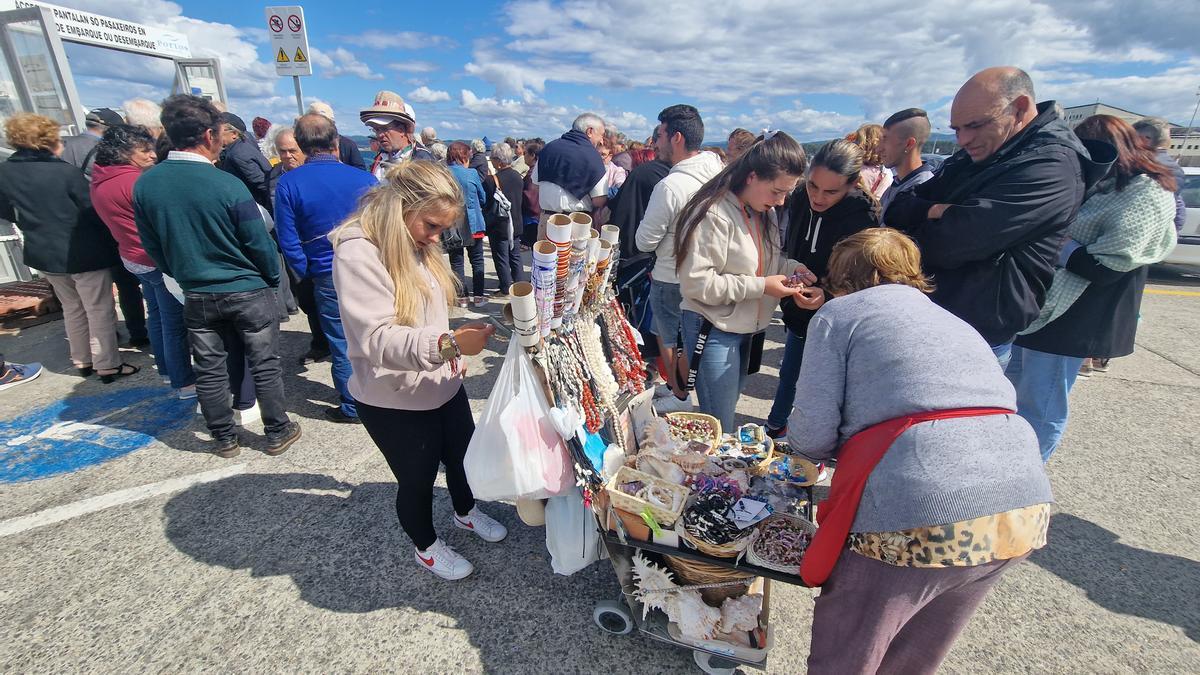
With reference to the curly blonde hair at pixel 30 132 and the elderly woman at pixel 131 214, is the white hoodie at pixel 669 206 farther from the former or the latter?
the curly blonde hair at pixel 30 132

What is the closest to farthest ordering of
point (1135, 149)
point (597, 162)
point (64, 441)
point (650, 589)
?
point (650, 589) < point (1135, 149) < point (64, 441) < point (597, 162)

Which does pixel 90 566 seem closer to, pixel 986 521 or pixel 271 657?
pixel 271 657

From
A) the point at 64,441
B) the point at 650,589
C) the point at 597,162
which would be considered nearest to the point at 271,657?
the point at 650,589

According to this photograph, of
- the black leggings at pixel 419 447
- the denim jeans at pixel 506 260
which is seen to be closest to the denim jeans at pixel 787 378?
the black leggings at pixel 419 447

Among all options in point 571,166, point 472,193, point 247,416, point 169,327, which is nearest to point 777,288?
point 571,166

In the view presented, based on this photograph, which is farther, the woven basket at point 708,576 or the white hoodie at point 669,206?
the white hoodie at point 669,206

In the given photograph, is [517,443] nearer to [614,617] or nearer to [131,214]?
[614,617]

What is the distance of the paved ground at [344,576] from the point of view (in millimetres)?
2016

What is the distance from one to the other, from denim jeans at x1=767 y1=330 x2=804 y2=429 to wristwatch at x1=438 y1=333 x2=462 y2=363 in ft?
6.96

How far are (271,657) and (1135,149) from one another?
14.6 ft

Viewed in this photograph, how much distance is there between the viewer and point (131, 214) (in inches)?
132

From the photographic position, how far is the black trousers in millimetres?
4293

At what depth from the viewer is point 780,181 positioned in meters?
2.21

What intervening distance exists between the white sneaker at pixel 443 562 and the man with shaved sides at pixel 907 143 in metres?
3.33
